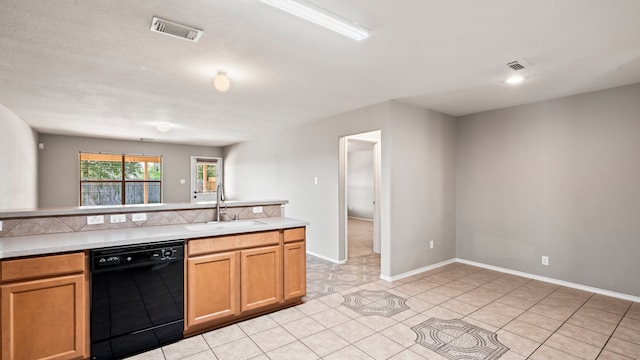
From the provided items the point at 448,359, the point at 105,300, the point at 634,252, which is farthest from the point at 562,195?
the point at 105,300

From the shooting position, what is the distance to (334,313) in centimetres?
309

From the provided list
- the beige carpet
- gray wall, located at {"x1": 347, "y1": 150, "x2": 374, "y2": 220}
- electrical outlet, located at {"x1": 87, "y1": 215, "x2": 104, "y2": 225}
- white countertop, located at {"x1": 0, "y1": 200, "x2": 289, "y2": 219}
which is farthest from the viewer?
gray wall, located at {"x1": 347, "y1": 150, "x2": 374, "y2": 220}

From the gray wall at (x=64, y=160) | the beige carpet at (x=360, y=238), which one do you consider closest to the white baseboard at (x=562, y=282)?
the beige carpet at (x=360, y=238)

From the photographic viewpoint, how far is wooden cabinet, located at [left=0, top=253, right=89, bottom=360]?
1903 millimetres

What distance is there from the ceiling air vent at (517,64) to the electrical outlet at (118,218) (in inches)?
150

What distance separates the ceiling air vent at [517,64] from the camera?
2.79 meters

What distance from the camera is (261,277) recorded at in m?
2.99

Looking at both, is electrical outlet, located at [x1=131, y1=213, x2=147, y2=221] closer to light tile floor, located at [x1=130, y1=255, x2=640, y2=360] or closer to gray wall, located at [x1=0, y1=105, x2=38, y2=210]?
light tile floor, located at [x1=130, y1=255, x2=640, y2=360]

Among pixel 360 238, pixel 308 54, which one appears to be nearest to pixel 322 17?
pixel 308 54

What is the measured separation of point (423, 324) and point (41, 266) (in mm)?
3065

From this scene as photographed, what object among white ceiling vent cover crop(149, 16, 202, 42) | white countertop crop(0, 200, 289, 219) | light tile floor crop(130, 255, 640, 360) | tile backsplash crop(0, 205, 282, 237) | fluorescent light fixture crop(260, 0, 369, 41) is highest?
white ceiling vent cover crop(149, 16, 202, 42)

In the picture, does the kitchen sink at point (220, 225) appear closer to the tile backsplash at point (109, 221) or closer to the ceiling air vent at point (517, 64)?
the tile backsplash at point (109, 221)

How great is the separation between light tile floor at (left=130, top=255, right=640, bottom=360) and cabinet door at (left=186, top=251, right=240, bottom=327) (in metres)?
0.18

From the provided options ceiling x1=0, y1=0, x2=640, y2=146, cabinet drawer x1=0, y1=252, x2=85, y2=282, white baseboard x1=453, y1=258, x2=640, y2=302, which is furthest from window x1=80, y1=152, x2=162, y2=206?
white baseboard x1=453, y1=258, x2=640, y2=302
